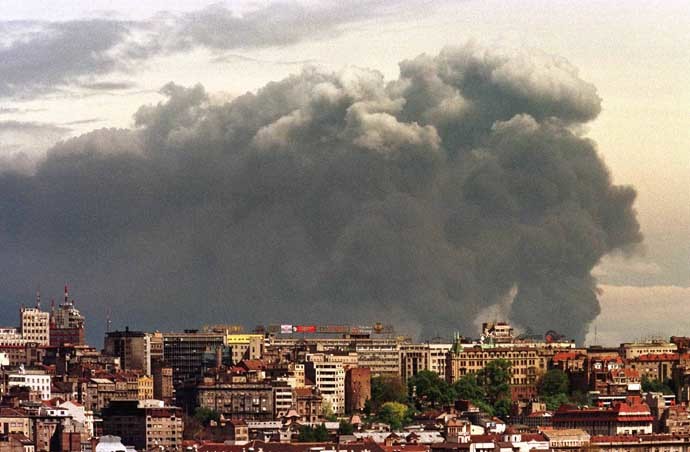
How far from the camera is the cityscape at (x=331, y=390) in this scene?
2640 inches

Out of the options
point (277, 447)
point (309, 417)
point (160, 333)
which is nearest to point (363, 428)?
point (309, 417)

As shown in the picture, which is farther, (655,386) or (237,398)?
(655,386)

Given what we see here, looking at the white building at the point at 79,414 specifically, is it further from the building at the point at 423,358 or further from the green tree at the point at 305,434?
the building at the point at 423,358

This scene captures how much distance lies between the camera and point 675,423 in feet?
251

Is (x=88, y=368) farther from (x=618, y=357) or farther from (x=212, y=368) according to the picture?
(x=618, y=357)

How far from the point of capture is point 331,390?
81375 millimetres

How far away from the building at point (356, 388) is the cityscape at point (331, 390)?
2.7 inches

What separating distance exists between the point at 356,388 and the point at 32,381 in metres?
12.1

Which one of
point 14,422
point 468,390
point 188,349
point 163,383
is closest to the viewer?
point 14,422

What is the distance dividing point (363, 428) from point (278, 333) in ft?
80.0

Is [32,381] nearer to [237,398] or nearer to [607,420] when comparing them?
[237,398]

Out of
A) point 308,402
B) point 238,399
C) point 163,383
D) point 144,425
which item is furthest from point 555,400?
point 144,425

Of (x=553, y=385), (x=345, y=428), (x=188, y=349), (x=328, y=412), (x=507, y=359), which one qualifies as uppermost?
(x=188, y=349)

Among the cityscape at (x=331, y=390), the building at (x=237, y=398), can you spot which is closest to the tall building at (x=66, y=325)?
the cityscape at (x=331, y=390)
